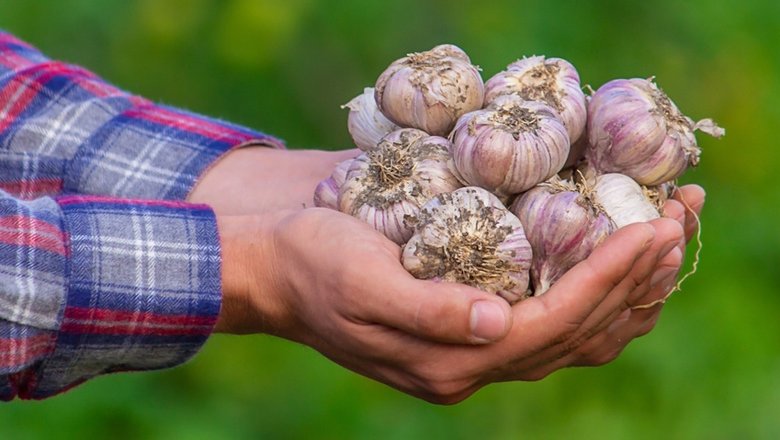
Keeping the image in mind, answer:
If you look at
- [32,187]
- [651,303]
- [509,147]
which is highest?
[509,147]

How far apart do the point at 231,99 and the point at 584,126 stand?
175 centimetres

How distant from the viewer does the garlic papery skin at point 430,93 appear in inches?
73.9

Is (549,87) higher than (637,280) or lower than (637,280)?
higher

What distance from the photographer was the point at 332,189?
6.39 ft

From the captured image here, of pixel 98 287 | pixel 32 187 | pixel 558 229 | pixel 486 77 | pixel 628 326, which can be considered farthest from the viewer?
pixel 486 77

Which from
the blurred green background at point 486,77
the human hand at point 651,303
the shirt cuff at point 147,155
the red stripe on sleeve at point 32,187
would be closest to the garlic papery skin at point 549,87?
the human hand at point 651,303

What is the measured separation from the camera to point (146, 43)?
3.42 m

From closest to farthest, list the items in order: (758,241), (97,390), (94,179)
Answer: (94,179) → (97,390) → (758,241)

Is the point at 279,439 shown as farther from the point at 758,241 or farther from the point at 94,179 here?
the point at 758,241

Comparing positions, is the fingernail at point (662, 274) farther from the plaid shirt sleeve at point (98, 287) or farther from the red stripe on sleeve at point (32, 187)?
the red stripe on sleeve at point (32, 187)

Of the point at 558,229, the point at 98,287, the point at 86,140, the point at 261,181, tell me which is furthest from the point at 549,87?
the point at 86,140

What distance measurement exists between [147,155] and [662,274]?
1.11m

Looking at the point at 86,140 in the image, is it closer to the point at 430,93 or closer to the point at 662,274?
the point at 430,93

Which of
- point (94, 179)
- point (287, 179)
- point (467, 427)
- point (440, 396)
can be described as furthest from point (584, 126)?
point (467, 427)
